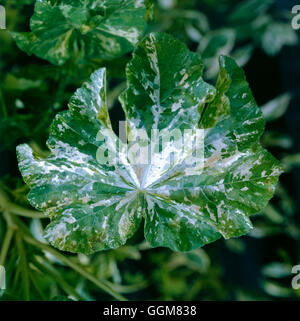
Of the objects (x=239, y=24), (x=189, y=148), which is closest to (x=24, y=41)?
(x=189, y=148)

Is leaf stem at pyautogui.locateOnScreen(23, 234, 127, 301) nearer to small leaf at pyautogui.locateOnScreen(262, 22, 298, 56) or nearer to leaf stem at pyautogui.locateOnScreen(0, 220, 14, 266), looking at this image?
leaf stem at pyautogui.locateOnScreen(0, 220, 14, 266)

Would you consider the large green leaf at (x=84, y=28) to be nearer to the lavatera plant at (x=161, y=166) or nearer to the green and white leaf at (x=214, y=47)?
the lavatera plant at (x=161, y=166)

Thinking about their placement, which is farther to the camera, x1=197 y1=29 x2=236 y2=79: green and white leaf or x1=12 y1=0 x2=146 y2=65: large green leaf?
x1=197 y1=29 x2=236 y2=79: green and white leaf

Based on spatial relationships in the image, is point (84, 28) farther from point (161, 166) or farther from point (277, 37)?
point (277, 37)

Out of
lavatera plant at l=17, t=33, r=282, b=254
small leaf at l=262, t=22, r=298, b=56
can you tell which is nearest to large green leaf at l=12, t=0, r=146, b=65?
lavatera plant at l=17, t=33, r=282, b=254

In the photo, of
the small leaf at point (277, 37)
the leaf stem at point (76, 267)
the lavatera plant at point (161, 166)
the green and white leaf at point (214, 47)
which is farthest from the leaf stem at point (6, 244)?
the small leaf at point (277, 37)
